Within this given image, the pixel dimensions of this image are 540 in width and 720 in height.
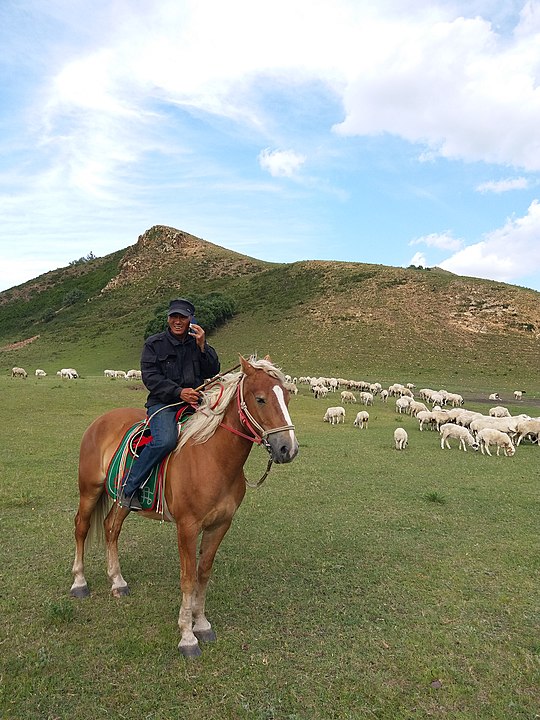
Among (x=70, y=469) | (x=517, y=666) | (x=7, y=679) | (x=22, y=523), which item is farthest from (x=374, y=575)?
(x=70, y=469)

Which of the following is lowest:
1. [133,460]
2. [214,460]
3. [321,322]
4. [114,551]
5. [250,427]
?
[114,551]

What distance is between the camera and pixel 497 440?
52.0 ft

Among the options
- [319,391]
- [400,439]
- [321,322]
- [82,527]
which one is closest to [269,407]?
[82,527]

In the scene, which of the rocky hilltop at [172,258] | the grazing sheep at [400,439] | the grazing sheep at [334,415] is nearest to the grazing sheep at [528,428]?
the grazing sheep at [400,439]

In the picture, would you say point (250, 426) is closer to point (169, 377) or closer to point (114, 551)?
point (169, 377)

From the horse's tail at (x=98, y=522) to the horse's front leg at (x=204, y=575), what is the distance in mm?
1839

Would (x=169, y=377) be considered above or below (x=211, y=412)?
above

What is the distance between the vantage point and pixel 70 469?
39.8 ft

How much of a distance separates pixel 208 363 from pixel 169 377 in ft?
1.70

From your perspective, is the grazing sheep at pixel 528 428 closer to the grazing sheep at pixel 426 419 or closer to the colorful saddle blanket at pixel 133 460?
the grazing sheep at pixel 426 419

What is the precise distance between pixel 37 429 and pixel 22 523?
410 inches

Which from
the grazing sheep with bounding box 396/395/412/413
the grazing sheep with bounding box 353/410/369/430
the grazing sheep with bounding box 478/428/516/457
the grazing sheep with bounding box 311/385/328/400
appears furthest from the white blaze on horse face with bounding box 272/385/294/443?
the grazing sheep with bounding box 311/385/328/400

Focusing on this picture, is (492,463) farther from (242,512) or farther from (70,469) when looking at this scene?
(70,469)

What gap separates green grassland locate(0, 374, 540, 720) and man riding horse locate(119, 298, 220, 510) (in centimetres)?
153
